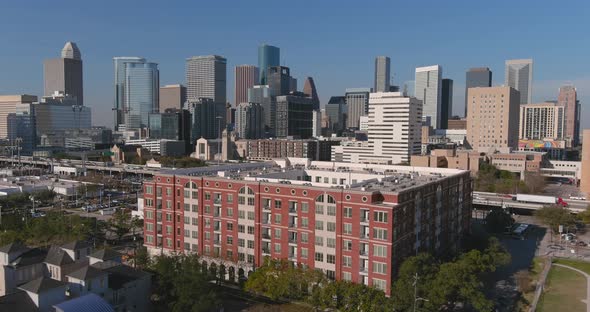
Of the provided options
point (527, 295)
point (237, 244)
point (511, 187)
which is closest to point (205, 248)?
point (237, 244)

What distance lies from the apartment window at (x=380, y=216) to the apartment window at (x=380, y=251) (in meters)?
2.35

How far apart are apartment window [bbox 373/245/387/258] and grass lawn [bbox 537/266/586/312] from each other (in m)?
16.4

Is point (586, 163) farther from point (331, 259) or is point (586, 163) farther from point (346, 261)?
point (331, 259)

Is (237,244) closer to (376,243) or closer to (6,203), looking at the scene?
(376,243)

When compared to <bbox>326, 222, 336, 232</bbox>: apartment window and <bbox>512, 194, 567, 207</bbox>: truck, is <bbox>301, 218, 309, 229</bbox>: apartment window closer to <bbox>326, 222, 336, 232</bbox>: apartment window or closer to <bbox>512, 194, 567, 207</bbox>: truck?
<bbox>326, 222, 336, 232</bbox>: apartment window

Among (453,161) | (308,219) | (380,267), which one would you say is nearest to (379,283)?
(380,267)

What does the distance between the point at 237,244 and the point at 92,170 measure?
13429 cm

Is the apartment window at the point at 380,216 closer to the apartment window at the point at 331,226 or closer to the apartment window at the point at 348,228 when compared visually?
the apartment window at the point at 348,228

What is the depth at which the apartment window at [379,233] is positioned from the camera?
42.9m

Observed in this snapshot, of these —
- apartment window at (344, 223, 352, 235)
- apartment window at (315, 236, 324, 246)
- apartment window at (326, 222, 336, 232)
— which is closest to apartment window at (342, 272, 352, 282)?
apartment window at (315, 236, 324, 246)

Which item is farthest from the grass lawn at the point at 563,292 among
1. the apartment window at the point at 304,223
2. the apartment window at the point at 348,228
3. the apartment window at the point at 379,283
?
the apartment window at the point at 304,223

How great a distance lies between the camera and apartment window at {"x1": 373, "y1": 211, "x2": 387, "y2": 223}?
42906mm

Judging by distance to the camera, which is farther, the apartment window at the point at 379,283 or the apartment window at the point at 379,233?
the apartment window at the point at 379,283

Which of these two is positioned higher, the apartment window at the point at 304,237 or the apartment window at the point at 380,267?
the apartment window at the point at 304,237
